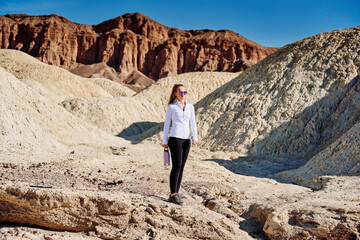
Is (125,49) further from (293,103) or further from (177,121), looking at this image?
(177,121)

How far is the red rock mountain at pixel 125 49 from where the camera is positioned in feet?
283

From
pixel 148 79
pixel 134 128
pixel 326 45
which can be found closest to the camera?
pixel 326 45

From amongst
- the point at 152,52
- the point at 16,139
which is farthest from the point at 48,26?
the point at 16,139

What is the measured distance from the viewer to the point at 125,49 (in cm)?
8725

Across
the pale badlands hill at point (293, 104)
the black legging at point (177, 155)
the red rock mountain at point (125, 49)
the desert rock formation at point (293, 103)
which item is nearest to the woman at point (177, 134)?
the black legging at point (177, 155)

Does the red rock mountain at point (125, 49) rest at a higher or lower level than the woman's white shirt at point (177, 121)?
higher

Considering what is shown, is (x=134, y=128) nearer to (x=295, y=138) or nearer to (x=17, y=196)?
(x=295, y=138)

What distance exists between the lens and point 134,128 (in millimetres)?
25219

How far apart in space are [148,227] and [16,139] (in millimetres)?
7857

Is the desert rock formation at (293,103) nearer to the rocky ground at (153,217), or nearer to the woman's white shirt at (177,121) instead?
the rocky ground at (153,217)

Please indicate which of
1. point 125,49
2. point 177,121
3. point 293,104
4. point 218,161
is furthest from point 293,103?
point 125,49

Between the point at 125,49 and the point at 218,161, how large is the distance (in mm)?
79167

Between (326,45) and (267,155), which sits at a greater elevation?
(326,45)

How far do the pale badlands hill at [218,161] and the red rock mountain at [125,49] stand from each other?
6078 centimetres
